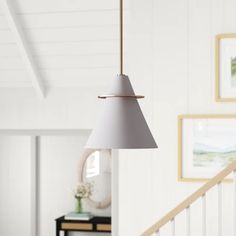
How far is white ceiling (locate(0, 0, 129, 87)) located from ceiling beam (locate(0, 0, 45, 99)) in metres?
0.04

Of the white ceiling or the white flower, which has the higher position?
the white ceiling

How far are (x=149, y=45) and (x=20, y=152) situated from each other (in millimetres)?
3322

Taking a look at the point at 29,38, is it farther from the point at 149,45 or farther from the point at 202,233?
the point at 202,233

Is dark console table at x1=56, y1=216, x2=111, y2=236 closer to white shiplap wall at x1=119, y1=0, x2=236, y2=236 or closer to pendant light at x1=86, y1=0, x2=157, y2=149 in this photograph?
white shiplap wall at x1=119, y1=0, x2=236, y2=236

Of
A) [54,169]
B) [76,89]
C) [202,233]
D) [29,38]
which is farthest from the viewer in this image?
[54,169]

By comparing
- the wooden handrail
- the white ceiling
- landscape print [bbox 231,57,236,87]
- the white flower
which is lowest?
the white flower

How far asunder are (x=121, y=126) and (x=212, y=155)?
6.83ft

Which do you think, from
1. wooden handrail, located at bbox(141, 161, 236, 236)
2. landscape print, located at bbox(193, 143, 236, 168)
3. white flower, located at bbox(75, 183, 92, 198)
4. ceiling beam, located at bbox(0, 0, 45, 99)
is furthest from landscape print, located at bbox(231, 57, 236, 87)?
white flower, located at bbox(75, 183, 92, 198)

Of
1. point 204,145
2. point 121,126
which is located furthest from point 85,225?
point 121,126

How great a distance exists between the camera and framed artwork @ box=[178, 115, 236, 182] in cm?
390

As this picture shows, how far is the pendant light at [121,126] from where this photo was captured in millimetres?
1922

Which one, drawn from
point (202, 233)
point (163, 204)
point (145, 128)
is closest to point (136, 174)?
point (163, 204)

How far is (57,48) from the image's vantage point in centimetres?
462

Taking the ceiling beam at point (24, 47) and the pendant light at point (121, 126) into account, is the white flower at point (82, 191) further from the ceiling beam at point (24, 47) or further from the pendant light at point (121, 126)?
the pendant light at point (121, 126)
